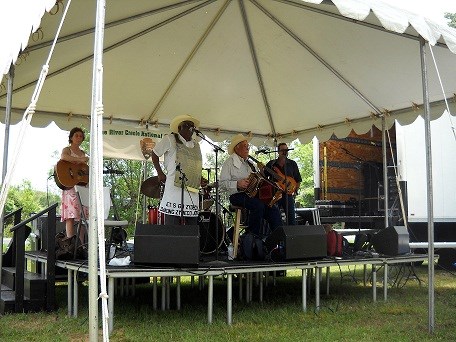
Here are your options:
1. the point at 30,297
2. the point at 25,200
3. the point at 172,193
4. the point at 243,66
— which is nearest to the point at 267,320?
Result: the point at 172,193

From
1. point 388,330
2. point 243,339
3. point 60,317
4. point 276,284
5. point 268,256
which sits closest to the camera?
point 243,339

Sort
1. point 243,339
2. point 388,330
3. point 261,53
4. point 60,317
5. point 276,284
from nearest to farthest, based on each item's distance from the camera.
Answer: point 243,339 → point 388,330 → point 60,317 → point 261,53 → point 276,284

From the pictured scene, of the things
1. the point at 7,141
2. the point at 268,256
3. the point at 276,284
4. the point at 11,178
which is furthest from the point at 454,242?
the point at 11,178

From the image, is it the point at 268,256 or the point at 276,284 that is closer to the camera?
the point at 268,256

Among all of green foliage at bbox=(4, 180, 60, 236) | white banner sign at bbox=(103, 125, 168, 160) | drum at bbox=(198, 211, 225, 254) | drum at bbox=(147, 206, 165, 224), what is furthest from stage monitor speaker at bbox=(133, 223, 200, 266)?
green foliage at bbox=(4, 180, 60, 236)

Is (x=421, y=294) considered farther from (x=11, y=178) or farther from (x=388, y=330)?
(x=11, y=178)

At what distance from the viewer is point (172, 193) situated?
5.95 meters

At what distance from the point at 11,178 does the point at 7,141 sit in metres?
2.11

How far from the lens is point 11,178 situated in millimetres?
3213

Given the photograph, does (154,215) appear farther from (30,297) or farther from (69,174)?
(30,297)

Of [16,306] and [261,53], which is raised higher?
[261,53]

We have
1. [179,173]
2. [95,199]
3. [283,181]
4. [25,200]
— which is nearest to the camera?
[95,199]

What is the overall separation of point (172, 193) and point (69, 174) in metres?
1.27

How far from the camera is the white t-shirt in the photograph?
5914mm
